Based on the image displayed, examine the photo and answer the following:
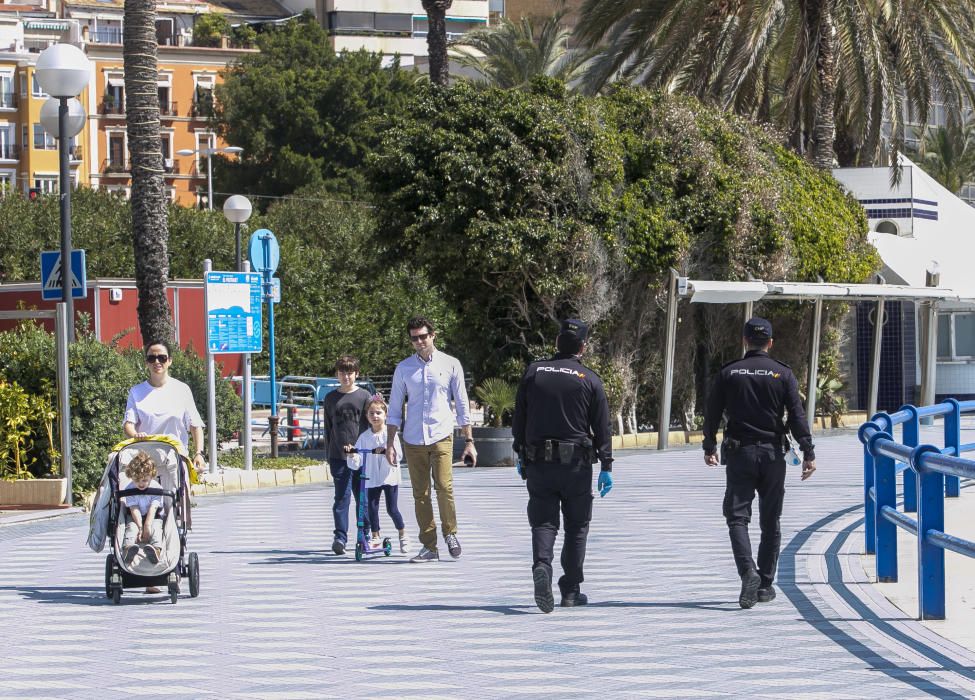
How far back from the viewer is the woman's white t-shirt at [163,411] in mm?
11516

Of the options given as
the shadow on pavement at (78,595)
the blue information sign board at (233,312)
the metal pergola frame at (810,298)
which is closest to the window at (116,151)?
the metal pergola frame at (810,298)

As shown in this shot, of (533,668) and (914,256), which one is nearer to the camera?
(533,668)

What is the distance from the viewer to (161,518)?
10.7 meters

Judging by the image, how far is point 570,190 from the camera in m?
24.8

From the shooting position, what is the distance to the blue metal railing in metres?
8.87

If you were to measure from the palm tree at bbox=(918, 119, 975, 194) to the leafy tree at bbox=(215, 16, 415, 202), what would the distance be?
22.3 meters

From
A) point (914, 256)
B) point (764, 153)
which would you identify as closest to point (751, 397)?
point (764, 153)

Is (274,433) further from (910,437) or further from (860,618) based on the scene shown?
(860,618)

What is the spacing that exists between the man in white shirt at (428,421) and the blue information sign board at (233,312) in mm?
7370

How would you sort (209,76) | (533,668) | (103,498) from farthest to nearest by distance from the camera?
(209,76) → (103,498) → (533,668)

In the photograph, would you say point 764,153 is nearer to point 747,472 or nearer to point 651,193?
point 651,193

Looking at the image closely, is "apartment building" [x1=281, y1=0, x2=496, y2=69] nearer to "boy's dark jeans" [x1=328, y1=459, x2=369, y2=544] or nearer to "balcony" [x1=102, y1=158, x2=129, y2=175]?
"balcony" [x1=102, y1=158, x2=129, y2=175]

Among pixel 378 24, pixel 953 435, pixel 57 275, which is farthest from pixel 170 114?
pixel 953 435

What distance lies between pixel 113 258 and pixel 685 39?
2829 cm
